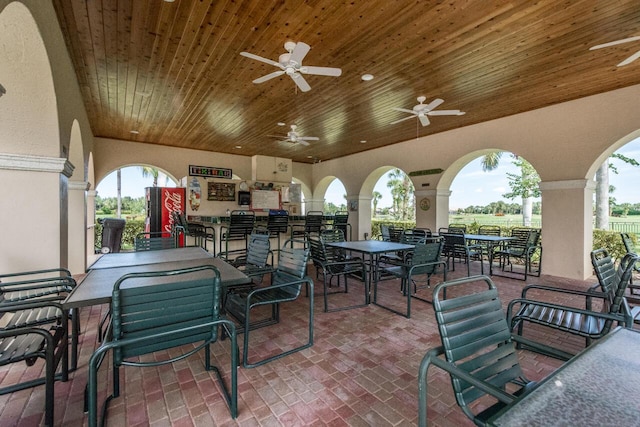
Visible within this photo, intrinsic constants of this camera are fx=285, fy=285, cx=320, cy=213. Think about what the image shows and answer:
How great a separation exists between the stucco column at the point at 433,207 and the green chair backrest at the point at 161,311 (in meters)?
6.85

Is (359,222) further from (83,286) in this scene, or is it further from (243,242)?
(83,286)

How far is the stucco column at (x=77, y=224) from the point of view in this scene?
5.04 m

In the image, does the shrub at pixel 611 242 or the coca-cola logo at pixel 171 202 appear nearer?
the shrub at pixel 611 242

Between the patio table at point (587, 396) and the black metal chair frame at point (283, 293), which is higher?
the patio table at point (587, 396)

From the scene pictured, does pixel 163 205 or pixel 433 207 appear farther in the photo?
pixel 163 205

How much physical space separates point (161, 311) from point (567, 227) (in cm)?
667

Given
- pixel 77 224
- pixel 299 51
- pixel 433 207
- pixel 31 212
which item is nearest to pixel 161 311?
pixel 31 212

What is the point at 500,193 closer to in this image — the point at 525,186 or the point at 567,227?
the point at 525,186

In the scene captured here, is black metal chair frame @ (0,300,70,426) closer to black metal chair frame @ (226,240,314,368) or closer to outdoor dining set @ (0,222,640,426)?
outdoor dining set @ (0,222,640,426)

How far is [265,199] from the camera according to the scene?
870 cm

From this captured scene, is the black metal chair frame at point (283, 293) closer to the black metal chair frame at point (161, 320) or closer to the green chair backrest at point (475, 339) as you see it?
the black metal chair frame at point (161, 320)

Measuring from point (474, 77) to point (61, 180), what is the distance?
5.44 m

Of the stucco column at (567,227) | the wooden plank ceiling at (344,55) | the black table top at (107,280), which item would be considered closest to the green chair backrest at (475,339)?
the black table top at (107,280)

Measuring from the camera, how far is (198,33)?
125 inches
